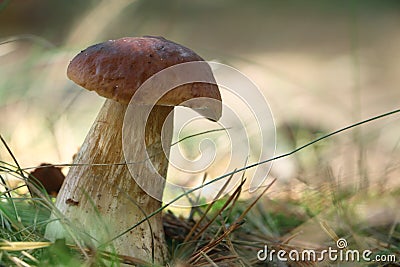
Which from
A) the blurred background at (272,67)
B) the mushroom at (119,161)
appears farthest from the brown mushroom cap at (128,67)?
the blurred background at (272,67)

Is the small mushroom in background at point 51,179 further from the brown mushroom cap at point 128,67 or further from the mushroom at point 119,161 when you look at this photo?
the brown mushroom cap at point 128,67

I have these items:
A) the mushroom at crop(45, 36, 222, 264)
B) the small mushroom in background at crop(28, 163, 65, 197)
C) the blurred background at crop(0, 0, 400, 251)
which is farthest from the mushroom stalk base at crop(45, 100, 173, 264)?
the blurred background at crop(0, 0, 400, 251)

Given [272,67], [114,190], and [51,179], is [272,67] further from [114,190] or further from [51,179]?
[114,190]

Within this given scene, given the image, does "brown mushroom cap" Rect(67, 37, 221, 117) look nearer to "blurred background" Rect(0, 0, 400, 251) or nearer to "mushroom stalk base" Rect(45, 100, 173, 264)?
"mushroom stalk base" Rect(45, 100, 173, 264)

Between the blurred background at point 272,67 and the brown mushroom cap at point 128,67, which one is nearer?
the brown mushroom cap at point 128,67

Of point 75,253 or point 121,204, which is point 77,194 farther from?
point 75,253

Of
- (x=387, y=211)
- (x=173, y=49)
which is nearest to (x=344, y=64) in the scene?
(x=387, y=211)

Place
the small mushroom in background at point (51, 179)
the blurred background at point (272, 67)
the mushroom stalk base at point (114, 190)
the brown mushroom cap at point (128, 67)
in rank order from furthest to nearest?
the blurred background at point (272, 67) → the small mushroom in background at point (51, 179) → the mushroom stalk base at point (114, 190) → the brown mushroom cap at point (128, 67)
